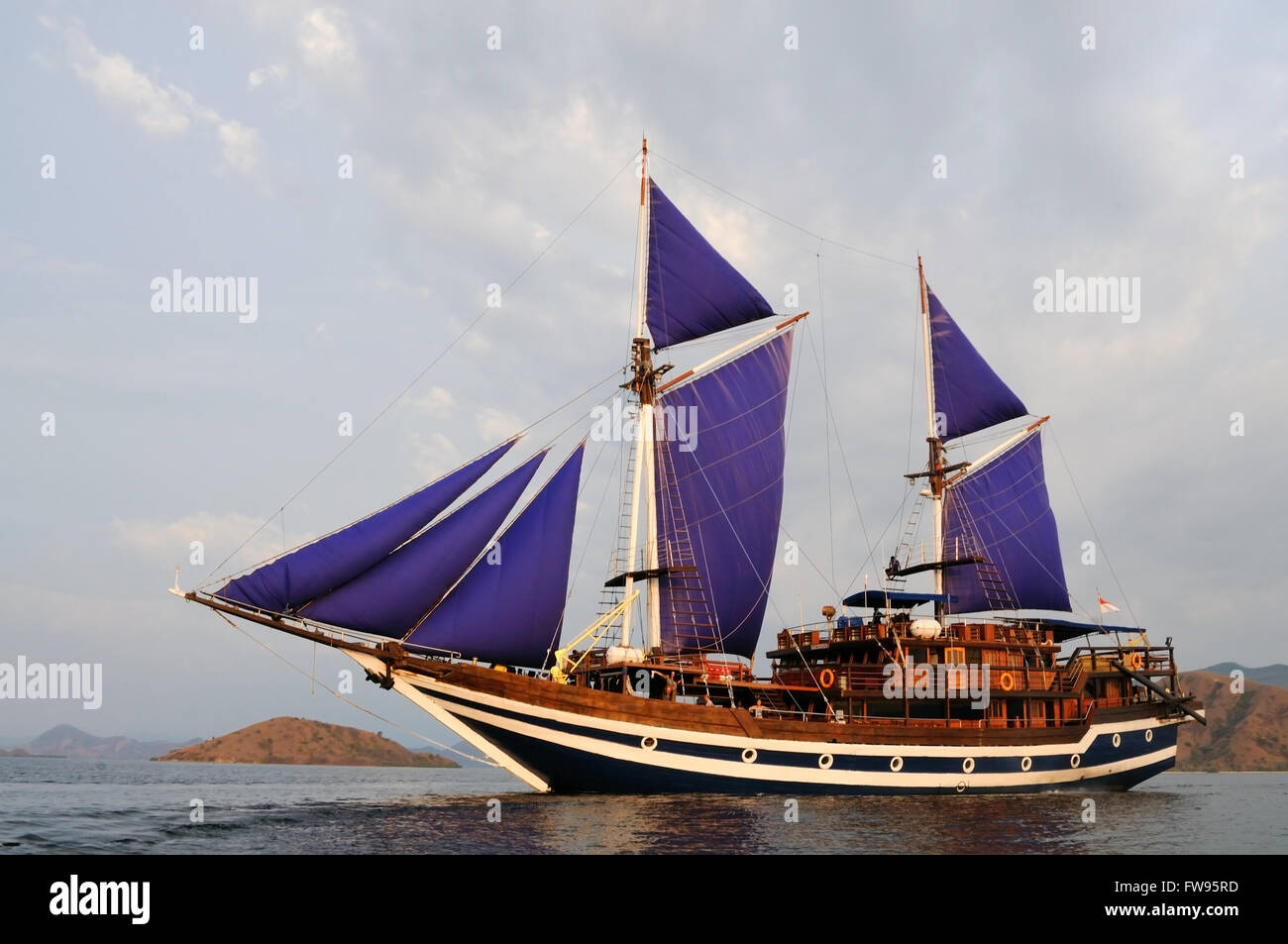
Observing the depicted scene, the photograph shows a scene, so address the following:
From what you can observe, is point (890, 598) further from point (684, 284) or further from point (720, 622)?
point (684, 284)

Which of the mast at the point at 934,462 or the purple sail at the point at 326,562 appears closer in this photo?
the purple sail at the point at 326,562

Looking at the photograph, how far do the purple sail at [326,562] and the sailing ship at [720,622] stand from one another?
0.07m

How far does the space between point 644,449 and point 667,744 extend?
13.6 metres

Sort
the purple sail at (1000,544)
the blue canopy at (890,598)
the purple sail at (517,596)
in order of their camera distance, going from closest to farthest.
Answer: the purple sail at (517,596) → the blue canopy at (890,598) → the purple sail at (1000,544)

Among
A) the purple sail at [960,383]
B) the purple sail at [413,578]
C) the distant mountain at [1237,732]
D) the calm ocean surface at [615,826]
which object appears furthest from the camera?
the distant mountain at [1237,732]

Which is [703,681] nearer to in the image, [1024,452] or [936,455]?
[936,455]

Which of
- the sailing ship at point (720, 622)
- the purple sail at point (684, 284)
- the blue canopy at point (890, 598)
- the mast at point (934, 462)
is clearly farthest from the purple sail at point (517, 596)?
the mast at point (934, 462)

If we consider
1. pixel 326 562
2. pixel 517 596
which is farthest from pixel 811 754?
pixel 326 562

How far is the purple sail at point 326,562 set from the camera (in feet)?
101

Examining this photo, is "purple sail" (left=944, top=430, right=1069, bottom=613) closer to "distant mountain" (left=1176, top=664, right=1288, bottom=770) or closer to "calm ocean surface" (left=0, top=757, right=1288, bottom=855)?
"calm ocean surface" (left=0, top=757, right=1288, bottom=855)

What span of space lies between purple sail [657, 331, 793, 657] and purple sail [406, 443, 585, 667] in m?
7.29

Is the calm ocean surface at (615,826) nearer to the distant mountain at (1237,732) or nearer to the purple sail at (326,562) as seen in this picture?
the purple sail at (326,562)

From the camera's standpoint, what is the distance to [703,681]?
37.1m

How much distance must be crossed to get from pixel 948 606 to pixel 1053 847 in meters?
30.8
